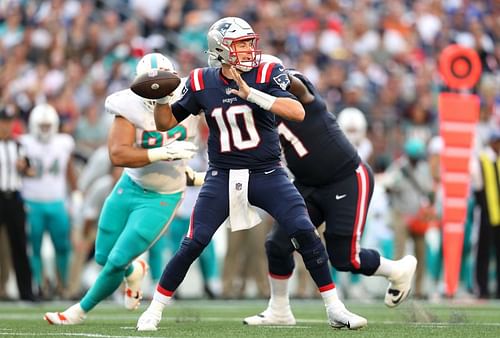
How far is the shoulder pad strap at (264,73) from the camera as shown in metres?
7.06

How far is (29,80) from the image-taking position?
15719mm

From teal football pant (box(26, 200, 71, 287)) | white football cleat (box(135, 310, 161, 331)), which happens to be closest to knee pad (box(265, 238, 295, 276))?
white football cleat (box(135, 310, 161, 331))

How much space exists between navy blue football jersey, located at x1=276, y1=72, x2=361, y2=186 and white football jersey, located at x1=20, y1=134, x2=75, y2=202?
16.7 ft

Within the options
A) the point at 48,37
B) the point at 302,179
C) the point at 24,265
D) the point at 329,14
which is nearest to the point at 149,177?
the point at 302,179

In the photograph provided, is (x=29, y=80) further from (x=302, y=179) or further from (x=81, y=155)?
(x=302, y=179)

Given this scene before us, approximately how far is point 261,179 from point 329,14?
476 inches

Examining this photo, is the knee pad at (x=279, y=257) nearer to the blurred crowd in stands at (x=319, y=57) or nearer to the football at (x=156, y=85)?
the football at (x=156, y=85)

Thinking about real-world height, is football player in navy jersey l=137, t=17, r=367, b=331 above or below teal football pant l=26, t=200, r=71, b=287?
above

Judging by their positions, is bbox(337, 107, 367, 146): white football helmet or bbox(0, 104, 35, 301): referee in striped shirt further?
bbox(337, 107, 367, 146): white football helmet

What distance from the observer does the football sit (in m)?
7.18

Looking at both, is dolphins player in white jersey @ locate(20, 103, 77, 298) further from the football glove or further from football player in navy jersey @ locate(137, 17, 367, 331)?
football player in navy jersey @ locate(137, 17, 367, 331)

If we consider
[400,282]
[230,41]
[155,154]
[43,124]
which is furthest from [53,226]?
[230,41]

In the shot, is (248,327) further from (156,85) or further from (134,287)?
(156,85)

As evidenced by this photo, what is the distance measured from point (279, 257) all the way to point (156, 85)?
151cm
